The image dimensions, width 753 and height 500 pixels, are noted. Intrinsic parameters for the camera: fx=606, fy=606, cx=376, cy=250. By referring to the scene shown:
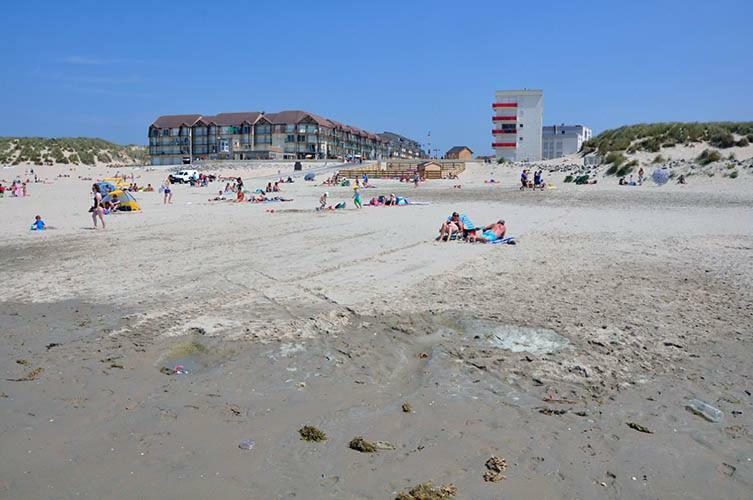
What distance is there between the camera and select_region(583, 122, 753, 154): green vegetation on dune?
129ft

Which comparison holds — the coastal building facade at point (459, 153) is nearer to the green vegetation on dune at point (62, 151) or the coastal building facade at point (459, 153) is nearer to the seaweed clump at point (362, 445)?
the green vegetation on dune at point (62, 151)

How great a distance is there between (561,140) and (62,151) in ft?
287

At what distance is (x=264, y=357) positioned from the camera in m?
5.79

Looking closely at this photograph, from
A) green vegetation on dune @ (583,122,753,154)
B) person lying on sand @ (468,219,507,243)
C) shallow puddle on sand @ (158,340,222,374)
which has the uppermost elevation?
green vegetation on dune @ (583,122,753,154)

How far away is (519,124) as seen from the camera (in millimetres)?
78188

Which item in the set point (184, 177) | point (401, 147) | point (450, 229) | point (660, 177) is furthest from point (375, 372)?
point (401, 147)

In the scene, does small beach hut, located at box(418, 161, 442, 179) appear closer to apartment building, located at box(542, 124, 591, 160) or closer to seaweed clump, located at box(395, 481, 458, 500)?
seaweed clump, located at box(395, 481, 458, 500)

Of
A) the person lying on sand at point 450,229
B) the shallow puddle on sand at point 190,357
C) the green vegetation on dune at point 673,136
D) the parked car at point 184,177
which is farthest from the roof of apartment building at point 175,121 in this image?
the shallow puddle on sand at point 190,357

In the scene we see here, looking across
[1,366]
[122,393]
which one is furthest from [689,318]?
[1,366]

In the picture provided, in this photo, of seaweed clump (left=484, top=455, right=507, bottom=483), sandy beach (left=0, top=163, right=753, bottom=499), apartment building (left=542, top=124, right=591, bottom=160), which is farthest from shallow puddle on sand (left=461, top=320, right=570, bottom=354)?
apartment building (left=542, top=124, right=591, bottom=160)

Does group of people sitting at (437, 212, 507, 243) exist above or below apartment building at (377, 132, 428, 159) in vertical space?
below

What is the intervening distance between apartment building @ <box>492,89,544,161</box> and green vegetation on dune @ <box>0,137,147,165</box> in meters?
52.9

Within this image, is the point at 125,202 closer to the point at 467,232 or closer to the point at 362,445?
the point at 467,232

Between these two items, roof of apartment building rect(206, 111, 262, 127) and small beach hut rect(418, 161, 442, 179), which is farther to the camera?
roof of apartment building rect(206, 111, 262, 127)
